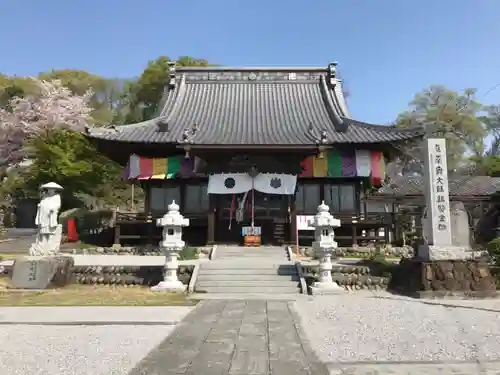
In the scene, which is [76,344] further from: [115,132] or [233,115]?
[233,115]

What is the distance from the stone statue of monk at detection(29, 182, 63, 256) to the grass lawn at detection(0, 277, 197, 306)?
4.50 feet

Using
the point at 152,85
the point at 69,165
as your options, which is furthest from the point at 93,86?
the point at 69,165

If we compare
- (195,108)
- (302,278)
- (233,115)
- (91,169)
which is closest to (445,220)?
(302,278)

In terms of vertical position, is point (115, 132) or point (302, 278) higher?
point (115, 132)

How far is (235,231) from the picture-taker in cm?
2200

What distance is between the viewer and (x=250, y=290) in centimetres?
1289

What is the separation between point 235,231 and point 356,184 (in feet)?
23.4

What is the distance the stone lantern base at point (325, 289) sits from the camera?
12.4 meters

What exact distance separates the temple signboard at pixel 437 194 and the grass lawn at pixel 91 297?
713 centimetres

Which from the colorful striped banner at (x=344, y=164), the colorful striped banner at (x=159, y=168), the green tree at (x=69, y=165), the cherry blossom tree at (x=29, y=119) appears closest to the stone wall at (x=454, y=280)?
the colorful striped banner at (x=344, y=164)

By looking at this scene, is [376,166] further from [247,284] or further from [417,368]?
[417,368]

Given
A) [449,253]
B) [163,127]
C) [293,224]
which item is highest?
[163,127]

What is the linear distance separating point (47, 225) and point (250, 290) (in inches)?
277

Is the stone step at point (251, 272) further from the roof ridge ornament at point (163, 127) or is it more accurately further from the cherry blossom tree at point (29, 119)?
the cherry blossom tree at point (29, 119)
